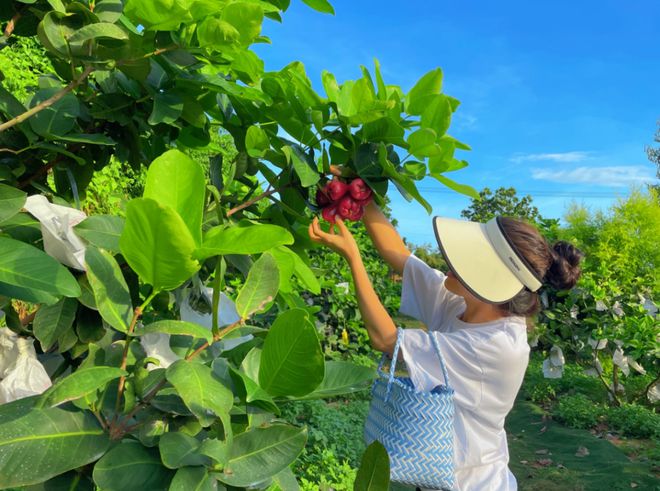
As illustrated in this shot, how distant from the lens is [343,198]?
47.8 inches

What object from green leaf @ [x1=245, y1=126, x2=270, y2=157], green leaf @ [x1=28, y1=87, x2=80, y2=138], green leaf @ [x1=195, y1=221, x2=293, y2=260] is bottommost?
green leaf @ [x1=195, y1=221, x2=293, y2=260]

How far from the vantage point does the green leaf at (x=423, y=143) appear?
1016mm

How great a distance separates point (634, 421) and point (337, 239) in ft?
18.1

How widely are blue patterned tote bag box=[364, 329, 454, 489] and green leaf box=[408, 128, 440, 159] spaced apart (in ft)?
2.39

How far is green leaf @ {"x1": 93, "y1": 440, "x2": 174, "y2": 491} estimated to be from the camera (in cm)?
58

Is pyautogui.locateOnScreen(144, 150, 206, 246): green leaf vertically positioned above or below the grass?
above

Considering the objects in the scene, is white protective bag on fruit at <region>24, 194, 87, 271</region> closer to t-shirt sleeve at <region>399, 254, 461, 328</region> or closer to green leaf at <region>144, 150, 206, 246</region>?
green leaf at <region>144, 150, 206, 246</region>

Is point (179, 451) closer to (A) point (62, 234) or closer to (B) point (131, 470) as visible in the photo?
(B) point (131, 470)

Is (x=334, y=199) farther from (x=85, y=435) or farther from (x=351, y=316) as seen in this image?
(x=351, y=316)

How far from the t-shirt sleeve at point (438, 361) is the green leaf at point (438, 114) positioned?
2.50 ft

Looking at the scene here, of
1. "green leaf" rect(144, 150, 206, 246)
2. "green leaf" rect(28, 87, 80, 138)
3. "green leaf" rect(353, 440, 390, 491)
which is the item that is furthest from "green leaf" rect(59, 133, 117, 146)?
"green leaf" rect(353, 440, 390, 491)

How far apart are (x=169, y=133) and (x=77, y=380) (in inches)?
27.9

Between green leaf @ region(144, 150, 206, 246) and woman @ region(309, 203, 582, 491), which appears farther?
woman @ region(309, 203, 582, 491)

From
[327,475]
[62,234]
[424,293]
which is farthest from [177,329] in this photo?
[327,475]
